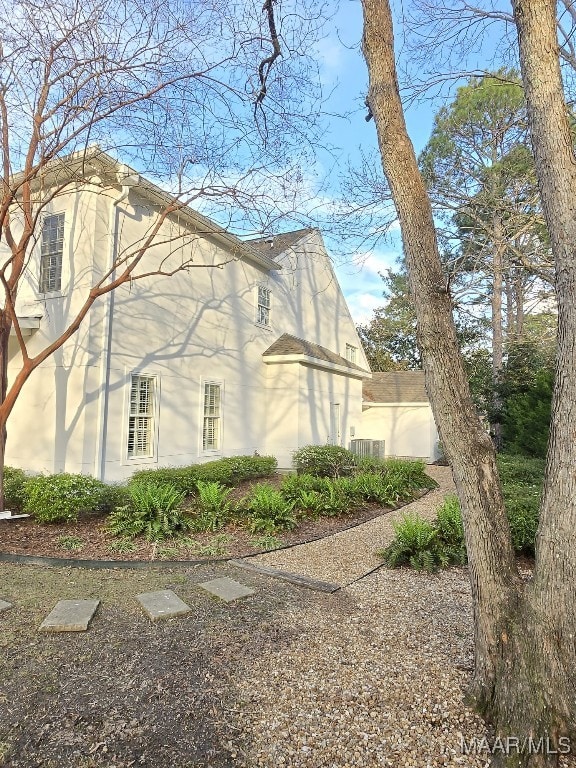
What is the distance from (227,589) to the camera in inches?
169

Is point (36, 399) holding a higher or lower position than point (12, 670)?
higher

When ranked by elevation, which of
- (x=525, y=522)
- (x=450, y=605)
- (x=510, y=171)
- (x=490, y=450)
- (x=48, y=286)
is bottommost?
(x=450, y=605)

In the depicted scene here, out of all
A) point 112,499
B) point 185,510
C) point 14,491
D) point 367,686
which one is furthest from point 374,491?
point 14,491

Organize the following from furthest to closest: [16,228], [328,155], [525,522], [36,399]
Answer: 1. [16,228]
2. [36,399]
3. [328,155]
4. [525,522]

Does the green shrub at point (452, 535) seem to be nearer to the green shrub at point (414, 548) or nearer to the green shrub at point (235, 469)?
the green shrub at point (414, 548)

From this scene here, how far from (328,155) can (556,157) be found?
4.13m

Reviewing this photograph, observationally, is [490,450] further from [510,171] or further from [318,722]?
[510,171]

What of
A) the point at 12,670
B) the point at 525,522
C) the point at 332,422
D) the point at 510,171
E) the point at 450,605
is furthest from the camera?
the point at 332,422

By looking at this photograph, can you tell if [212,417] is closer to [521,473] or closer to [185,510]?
[185,510]

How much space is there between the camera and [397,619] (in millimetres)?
3750

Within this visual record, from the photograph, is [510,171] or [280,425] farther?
[280,425]

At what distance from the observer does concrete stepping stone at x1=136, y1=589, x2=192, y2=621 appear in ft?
12.0

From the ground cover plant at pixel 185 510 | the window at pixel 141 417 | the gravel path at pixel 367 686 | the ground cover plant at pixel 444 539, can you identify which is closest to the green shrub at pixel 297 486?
the ground cover plant at pixel 185 510

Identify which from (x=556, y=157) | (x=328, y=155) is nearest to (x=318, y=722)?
(x=556, y=157)
